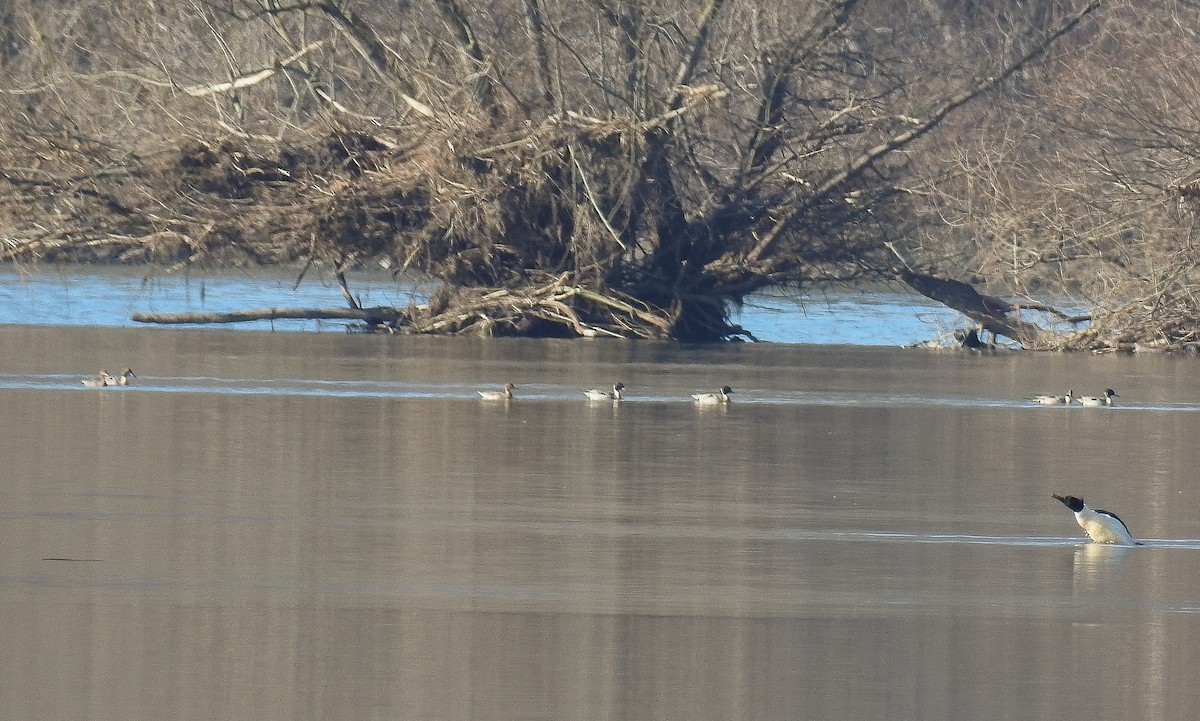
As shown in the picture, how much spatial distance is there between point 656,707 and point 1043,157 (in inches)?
879

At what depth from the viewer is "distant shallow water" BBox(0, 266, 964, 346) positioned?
27422mm

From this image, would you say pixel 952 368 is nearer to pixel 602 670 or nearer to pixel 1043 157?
pixel 1043 157

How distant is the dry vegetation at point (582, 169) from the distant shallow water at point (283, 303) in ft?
3.78

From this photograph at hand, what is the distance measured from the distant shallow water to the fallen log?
146 mm

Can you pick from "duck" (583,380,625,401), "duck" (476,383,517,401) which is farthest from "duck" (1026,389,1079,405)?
"duck" (476,383,517,401)

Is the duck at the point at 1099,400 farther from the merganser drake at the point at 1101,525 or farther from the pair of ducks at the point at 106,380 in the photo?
the merganser drake at the point at 1101,525

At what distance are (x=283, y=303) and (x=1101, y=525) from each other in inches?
882

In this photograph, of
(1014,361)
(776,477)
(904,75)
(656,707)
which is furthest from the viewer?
(904,75)

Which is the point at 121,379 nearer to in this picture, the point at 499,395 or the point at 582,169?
the point at 499,395

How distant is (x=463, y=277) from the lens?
82.8 ft

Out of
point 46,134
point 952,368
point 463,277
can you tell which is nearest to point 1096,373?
point 952,368

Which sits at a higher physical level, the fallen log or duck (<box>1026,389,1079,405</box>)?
the fallen log

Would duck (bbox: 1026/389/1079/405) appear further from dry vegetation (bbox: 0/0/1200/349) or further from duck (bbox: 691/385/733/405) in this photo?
dry vegetation (bbox: 0/0/1200/349)

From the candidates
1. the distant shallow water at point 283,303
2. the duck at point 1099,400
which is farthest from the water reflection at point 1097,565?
the distant shallow water at point 283,303
